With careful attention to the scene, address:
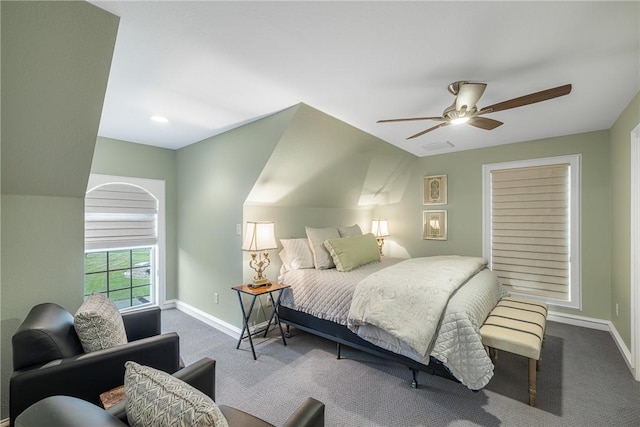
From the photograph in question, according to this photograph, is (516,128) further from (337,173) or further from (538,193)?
(337,173)

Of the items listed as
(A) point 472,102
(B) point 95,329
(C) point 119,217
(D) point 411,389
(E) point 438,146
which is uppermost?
(E) point 438,146

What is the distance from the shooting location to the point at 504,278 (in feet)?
13.1

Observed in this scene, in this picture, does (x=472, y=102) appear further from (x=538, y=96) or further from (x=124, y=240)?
(x=124, y=240)

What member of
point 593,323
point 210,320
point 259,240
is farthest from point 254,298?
point 593,323

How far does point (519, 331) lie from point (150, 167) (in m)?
4.66

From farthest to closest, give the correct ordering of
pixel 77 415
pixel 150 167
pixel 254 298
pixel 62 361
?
1. pixel 150 167
2. pixel 254 298
3. pixel 62 361
4. pixel 77 415

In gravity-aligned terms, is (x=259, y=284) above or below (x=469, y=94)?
below

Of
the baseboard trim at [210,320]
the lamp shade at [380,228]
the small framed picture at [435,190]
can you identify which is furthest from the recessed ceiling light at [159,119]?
the small framed picture at [435,190]

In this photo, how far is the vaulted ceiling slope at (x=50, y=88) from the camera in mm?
1330

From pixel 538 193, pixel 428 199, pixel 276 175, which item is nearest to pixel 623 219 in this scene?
pixel 538 193

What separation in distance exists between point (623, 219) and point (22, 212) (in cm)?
515

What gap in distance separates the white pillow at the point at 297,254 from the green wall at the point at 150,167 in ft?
6.42

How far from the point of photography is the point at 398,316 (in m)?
2.19

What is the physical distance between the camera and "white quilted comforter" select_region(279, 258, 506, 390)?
6.26ft
